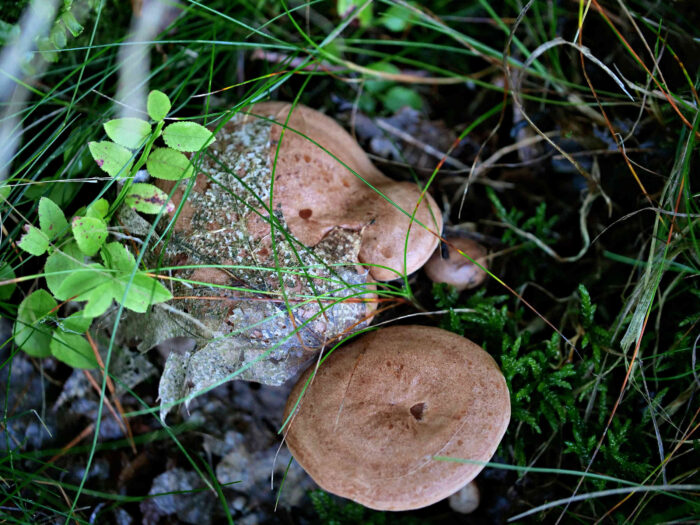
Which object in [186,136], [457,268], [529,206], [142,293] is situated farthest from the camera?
[529,206]

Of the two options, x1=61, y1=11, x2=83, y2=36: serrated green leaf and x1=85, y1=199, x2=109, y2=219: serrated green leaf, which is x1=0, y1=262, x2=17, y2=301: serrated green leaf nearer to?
x1=85, y1=199, x2=109, y2=219: serrated green leaf

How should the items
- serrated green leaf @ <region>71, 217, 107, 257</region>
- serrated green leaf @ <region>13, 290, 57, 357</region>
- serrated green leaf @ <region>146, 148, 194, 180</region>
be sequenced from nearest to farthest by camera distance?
serrated green leaf @ <region>71, 217, 107, 257</region>
serrated green leaf @ <region>146, 148, 194, 180</region>
serrated green leaf @ <region>13, 290, 57, 357</region>

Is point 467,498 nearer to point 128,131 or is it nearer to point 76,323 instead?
point 76,323

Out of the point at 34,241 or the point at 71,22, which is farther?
the point at 71,22

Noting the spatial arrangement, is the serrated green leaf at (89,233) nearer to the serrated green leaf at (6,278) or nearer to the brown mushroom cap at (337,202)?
the serrated green leaf at (6,278)

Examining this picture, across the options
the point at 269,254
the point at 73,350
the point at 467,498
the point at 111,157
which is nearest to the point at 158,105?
the point at 111,157

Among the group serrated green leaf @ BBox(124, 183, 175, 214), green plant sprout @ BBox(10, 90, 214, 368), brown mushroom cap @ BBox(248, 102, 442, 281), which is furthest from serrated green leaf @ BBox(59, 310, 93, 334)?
brown mushroom cap @ BBox(248, 102, 442, 281)

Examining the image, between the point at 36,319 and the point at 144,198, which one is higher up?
the point at 144,198
